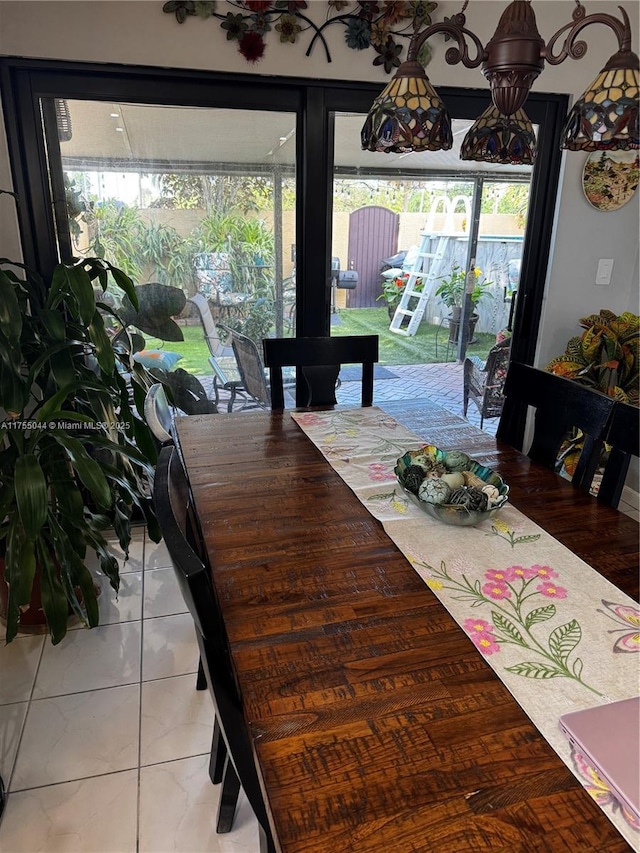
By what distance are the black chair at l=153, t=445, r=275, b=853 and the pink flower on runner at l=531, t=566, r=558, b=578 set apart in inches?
24.5

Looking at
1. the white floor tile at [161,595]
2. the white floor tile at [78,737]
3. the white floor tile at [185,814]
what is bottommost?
the white floor tile at [185,814]

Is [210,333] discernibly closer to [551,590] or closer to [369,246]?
[369,246]

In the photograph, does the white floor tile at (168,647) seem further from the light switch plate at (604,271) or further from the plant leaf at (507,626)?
the light switch plate at (604,271)

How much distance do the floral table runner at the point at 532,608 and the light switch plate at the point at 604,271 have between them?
2096 mm

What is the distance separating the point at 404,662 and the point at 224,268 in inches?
85.6

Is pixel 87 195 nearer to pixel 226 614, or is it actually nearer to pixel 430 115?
pixel 430 115

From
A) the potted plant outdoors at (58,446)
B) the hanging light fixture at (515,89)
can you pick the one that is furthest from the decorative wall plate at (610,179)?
the potted plant outdoors at (58,446)

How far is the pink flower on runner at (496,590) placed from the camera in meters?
1.08

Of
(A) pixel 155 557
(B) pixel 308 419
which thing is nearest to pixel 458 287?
(B) pixel 308 419

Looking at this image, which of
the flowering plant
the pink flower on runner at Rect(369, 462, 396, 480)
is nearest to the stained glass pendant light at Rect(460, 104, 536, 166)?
the pink flower on runner at Rect(369, 462, 396, 480)

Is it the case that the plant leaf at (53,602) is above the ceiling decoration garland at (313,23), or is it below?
below

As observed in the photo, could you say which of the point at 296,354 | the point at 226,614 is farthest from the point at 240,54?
the point at 226,614

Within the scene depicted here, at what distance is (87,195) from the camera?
244 cm

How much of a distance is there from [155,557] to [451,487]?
1717mm
